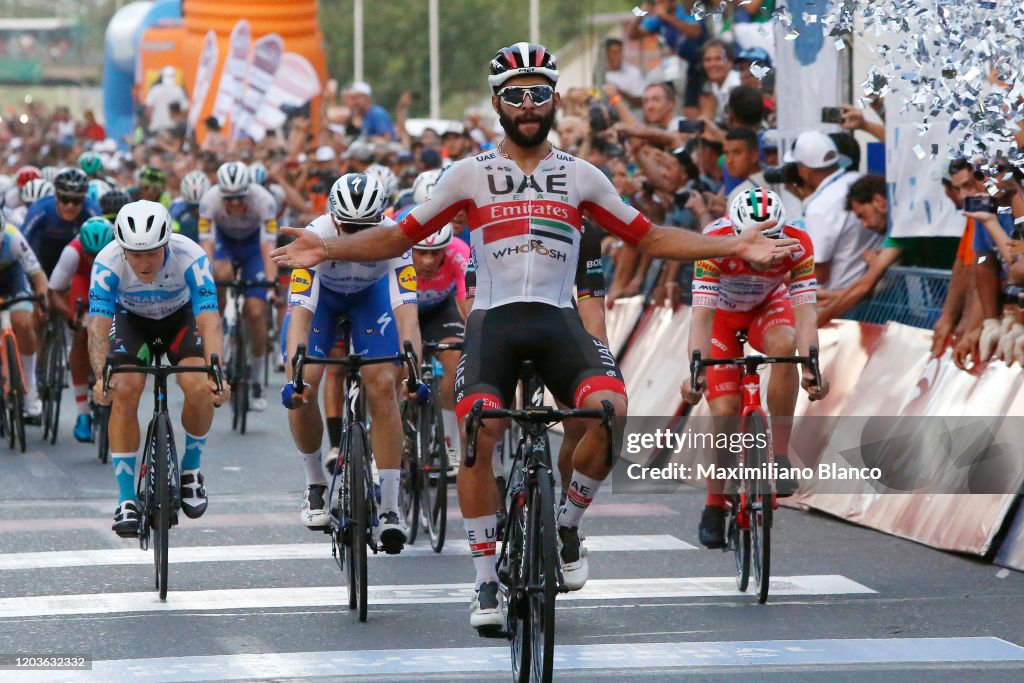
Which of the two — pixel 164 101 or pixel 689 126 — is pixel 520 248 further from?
pixel 164 101

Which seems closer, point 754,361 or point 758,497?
point 758,497

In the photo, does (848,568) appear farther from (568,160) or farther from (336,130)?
(336,130)

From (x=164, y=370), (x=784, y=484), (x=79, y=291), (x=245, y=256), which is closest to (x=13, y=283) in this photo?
(x=79, y=291)

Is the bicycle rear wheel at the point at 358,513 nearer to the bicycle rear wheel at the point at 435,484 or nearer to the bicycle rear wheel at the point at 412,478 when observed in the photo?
the bicycle rear wheel at the point at 435,484

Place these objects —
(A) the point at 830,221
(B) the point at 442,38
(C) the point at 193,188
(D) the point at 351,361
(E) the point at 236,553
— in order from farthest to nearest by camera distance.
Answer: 1. (B) the point at 442,38
2. (C) the point at 193,188
3. (A) the point at 830,221
4. (E) the point at 236,553
5. (D) the point at 351,361

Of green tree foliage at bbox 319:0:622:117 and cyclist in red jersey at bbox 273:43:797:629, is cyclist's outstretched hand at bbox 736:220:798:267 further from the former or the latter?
green tree foliage at bbox 319:0:622:117

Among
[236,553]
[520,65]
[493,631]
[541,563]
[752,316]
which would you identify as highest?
[520,65]

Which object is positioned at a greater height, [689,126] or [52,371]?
[689,126]

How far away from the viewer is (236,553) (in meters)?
10.6

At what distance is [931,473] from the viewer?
1098 centimetres

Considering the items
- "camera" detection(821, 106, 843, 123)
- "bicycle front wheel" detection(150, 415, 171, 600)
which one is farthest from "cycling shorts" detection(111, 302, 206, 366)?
"camera" detection(821, 106, 843, 123)

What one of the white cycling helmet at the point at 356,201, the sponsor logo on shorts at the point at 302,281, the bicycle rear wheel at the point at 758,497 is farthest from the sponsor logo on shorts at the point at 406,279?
the bicycle rear wheel at the point at 758,497

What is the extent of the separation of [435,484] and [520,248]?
3767mm

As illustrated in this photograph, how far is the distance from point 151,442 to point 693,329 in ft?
9.45
